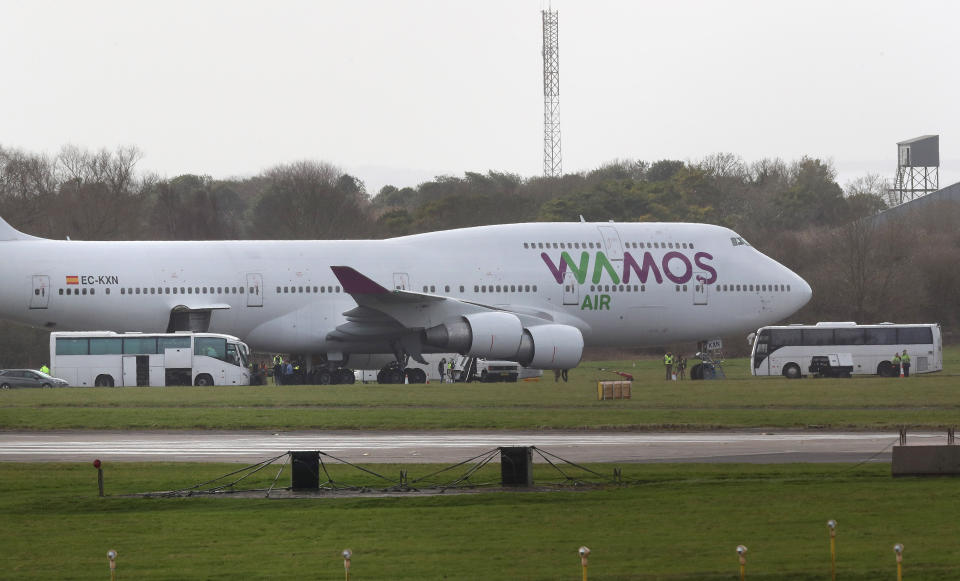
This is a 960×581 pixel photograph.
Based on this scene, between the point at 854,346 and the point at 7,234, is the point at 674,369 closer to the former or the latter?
the point at 854,346

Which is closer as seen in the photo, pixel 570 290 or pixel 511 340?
pixel 511 340

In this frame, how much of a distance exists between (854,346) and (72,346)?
33.2 metres

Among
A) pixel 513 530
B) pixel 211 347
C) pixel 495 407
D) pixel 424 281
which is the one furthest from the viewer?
pixel 424 281

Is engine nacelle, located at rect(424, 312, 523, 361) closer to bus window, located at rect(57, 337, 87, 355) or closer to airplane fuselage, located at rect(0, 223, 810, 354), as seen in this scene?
airplane fuselage, located at rect(0, 223, 810, 354)

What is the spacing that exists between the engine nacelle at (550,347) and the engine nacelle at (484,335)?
36 centimetres

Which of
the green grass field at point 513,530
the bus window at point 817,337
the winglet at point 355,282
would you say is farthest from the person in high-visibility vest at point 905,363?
the green grass field at point 513,530

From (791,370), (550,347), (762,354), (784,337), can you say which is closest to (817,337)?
(784,337)

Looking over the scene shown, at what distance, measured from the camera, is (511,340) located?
48688 millimetres

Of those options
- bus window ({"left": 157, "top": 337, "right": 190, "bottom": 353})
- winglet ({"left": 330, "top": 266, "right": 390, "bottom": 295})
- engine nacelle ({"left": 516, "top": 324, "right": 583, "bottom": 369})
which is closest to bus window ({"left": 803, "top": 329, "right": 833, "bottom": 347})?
engine nacelle ({"left": 516, "top": 324, "right": 583, "bottom": 369})

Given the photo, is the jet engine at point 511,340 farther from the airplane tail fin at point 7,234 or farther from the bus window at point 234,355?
the airplane tail fin at point 7,234

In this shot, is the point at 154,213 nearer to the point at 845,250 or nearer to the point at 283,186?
the point at 283,186

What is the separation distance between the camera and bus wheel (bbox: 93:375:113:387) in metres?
53.3

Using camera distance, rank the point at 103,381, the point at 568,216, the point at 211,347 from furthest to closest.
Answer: the point at 568,216
the point at 103,381
the point at 211,347

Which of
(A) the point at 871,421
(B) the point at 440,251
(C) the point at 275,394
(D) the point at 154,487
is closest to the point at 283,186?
(B) the point at 440,251
